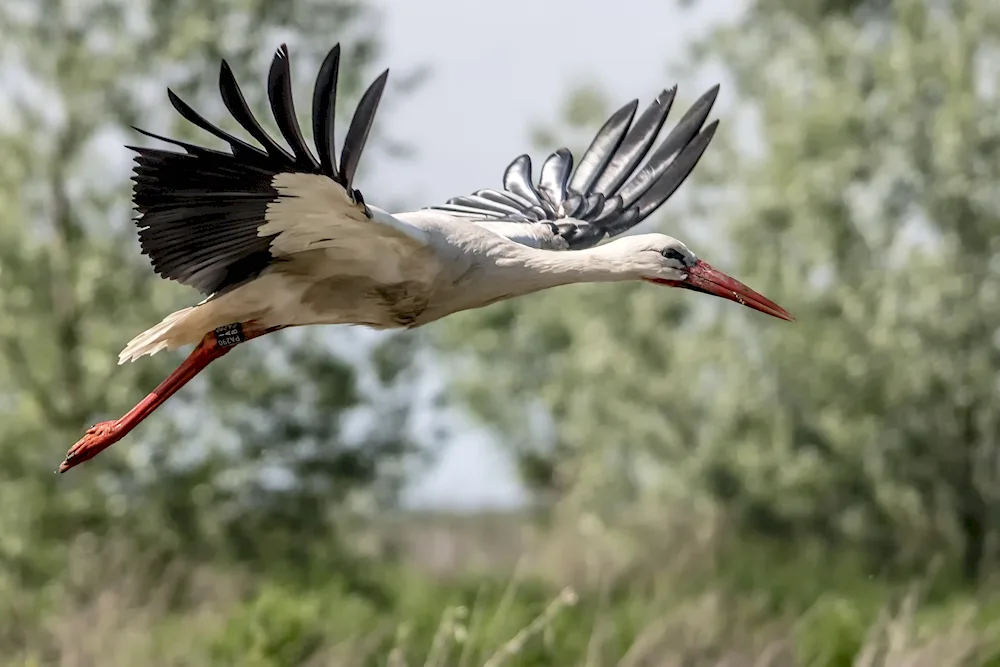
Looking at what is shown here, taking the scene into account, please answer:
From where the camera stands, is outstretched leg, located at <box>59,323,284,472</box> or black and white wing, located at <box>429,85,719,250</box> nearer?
outstretched leg, located at <box>59,323,284,472</box>

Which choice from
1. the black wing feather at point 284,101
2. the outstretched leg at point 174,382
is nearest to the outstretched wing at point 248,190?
the black wing feather at point 284,101

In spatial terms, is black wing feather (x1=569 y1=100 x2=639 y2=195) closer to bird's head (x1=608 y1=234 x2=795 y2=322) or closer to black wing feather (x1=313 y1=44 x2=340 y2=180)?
bird's head (x1=608 y1=234 x2=795 y2=322)

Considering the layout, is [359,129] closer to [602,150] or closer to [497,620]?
[602,150]

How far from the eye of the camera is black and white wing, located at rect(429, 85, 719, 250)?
5500 mm

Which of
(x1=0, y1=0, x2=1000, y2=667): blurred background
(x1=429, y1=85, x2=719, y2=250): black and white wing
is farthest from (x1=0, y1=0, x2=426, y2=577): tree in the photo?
(x1=429, y1=85, x2=719, y2=250): black and white wing

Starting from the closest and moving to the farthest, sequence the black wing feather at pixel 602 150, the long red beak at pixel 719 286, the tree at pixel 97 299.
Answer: the long red beak at pixel 719 286 → the black wing feather at pixel 602 150 → the tree at pixel 97 299

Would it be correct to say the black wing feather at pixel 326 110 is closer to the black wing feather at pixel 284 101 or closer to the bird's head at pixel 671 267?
the black wing feather at pixel 284 101

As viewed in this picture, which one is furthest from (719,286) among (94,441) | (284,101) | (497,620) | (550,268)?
(94,441)

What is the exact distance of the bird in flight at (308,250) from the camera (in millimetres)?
3881

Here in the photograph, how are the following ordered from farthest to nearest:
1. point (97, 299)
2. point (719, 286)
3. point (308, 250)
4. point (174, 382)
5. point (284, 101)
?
point (97, 299) < point (174, 382) < point (719, 286) < point (308, 250) < point (284, 101)

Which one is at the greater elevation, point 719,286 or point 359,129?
point 359,129

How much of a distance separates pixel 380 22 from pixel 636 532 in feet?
18.8

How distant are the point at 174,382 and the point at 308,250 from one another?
0.78 metres

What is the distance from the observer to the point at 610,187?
5.87 metres
